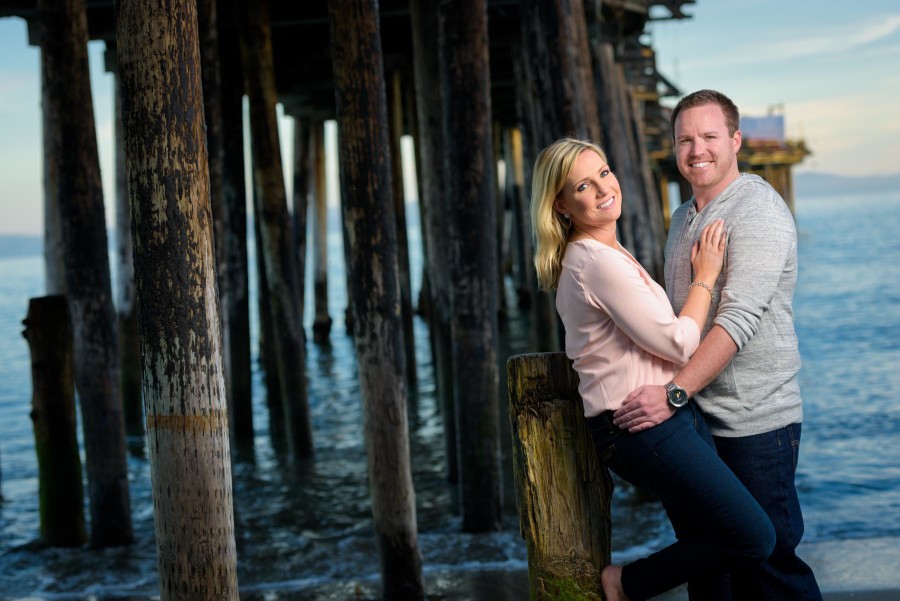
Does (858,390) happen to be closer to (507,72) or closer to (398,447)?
(507,72)

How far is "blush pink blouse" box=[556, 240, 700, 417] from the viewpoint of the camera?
2.44 m

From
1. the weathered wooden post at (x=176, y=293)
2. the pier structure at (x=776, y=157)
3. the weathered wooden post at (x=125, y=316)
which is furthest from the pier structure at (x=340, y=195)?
the pier structure at (x=776, y=157)

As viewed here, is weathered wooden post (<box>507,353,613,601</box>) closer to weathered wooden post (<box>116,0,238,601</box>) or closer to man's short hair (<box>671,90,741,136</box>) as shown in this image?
man's short hair (<box>671,90,741,136</box>)

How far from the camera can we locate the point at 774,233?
Result: 259 cm

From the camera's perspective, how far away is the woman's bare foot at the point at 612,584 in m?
2.64

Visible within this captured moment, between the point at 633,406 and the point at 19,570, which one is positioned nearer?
the point at 633,406

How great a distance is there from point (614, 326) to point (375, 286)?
7.28 feet

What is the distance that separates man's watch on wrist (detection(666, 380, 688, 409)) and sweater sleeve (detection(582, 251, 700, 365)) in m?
0.06

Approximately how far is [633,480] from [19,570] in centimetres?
403

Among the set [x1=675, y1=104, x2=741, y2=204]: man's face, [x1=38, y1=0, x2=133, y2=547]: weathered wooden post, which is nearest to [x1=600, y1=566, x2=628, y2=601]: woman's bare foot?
[x1=675, y1=104, x2=741, y2=204]: man's face

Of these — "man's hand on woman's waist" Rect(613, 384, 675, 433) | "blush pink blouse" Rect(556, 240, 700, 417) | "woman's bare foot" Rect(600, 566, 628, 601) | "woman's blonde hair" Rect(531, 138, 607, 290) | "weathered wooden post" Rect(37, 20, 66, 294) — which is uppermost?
"weathered wooden post" Rect(37, 20, 66, 294)

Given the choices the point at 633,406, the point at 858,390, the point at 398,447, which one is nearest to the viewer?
the point at 633,406

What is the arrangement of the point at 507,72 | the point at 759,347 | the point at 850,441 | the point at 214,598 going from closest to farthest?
1. the point at 759,347
2. the point at 214,598
3. the point at 850,441
4. the point at 507,72

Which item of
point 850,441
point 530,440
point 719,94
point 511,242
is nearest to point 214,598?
point 530,440
